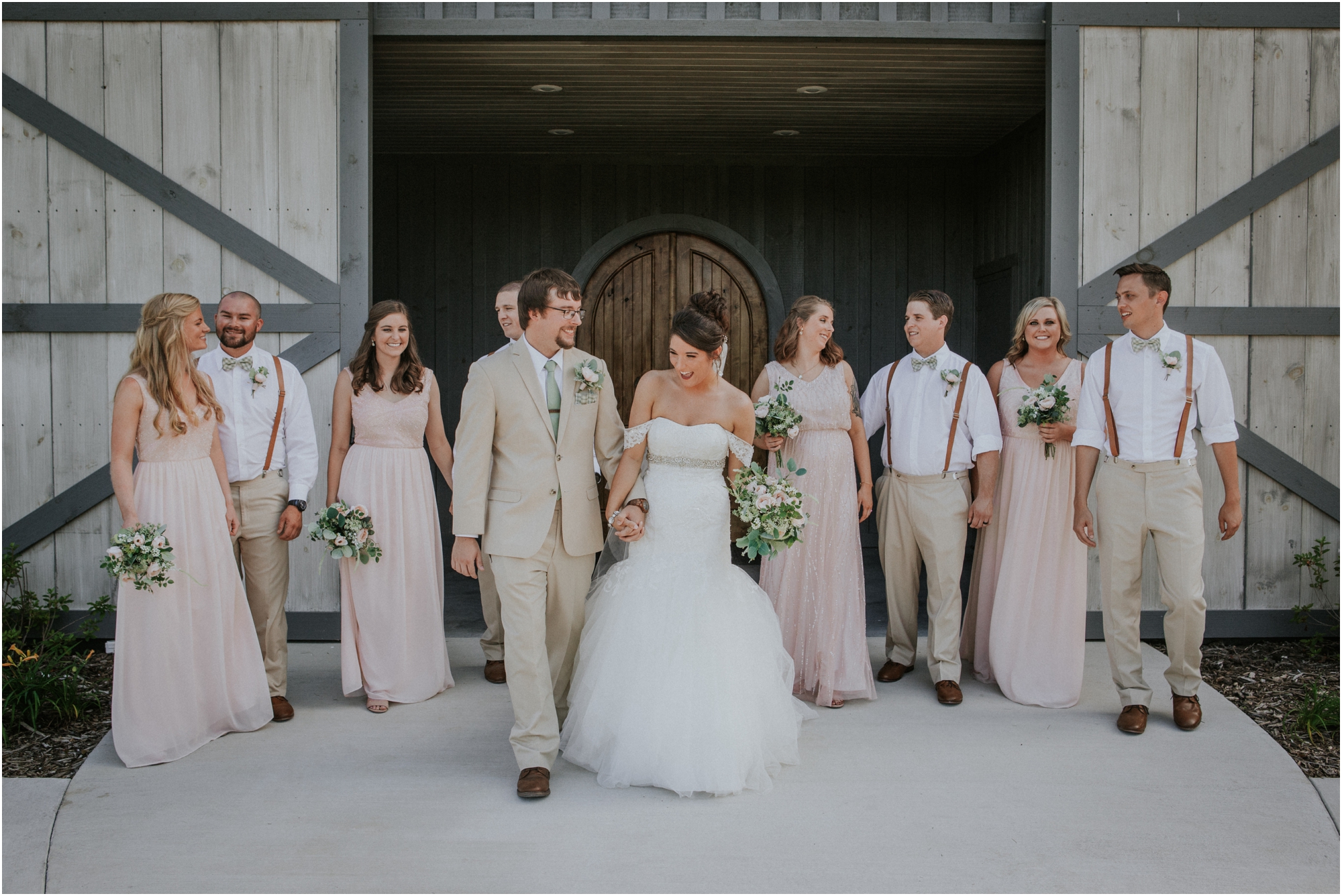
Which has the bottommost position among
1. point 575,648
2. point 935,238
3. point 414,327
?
point 575,648

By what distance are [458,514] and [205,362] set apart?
5.82 ft

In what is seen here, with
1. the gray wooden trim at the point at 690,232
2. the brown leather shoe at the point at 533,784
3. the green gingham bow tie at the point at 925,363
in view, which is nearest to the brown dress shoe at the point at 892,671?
the green gingham bow tie at the point at 925,363

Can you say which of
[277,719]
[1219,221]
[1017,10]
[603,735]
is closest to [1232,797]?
[603,735]

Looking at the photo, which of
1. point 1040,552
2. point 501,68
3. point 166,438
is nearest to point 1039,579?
point 1040,552

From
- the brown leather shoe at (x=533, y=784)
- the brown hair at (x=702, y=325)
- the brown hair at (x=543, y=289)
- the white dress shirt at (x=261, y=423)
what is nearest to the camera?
the brown leather shoe at (x=533, y=784)

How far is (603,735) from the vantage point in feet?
12.5

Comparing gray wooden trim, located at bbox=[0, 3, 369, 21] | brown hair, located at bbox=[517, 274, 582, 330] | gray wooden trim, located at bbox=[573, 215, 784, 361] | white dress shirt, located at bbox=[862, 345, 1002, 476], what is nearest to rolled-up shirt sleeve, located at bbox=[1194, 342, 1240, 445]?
white dress shirt, located at bbox=[862, 345, 1002, 476]

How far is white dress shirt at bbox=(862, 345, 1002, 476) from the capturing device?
15.7 ft

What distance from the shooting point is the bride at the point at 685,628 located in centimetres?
366

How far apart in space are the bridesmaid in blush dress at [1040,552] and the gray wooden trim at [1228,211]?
Answer: 3.86ft

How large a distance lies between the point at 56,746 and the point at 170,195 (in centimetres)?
321

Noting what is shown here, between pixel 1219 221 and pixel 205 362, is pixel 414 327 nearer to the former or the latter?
pixel 205 362

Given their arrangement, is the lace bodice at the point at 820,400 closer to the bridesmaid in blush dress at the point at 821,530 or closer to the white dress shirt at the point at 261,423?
the bridesmaid in blush dress at the point at 821,530

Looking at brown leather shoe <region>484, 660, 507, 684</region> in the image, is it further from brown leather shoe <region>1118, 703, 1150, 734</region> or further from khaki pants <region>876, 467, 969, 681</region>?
brown leather shoe <region>1118, 703, 1150, 734</region>
